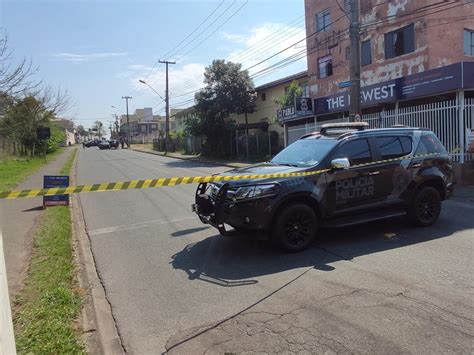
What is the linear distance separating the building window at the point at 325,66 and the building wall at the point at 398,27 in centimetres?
37

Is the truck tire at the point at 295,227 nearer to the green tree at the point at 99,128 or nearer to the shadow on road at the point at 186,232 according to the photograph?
the shadow on road at the point at 186,232

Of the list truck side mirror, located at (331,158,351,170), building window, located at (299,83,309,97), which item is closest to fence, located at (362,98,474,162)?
truck side mirror, located at (331,158,351,170)

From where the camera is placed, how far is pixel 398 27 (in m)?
21.4

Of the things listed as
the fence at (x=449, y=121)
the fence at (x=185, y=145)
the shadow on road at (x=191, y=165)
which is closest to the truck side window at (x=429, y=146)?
the fence at (x=449, y=121)

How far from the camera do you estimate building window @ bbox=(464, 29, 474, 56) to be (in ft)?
69.1

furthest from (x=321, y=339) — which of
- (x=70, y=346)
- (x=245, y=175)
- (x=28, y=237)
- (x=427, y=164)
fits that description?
(x=28, y=237)

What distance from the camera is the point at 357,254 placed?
6270 millimetres

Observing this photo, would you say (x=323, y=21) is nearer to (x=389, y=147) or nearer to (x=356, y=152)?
(x=389, y=147)

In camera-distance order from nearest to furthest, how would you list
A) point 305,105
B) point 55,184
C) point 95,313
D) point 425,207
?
point 95,313 → point 425,207 → point 55,184 → point 305,105

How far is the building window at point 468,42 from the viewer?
2105cm

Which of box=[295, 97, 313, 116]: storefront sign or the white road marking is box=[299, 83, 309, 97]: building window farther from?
the white road marking

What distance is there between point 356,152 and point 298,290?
299cm

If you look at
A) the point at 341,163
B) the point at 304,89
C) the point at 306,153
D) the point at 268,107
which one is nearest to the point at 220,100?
the point at 268,107

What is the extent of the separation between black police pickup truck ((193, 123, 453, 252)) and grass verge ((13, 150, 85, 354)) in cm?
222
